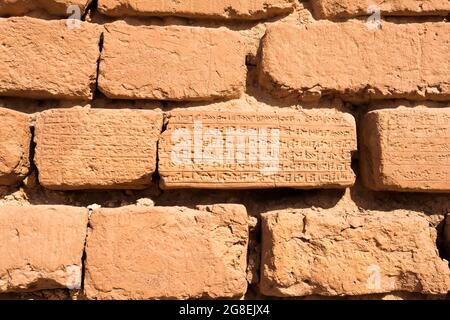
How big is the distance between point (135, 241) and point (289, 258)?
23.4 inches

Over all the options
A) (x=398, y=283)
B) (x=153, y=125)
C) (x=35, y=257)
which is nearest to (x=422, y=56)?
(x=398, y=283)

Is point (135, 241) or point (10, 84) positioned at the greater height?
point (10, 84)

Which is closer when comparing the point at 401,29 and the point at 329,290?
the point at 329,290

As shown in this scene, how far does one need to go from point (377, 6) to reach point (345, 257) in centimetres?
105

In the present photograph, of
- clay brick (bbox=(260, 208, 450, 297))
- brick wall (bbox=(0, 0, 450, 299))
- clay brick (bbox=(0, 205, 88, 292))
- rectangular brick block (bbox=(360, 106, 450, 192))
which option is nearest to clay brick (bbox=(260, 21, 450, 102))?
brick wall (bbox=(0, 0, 450, 299))

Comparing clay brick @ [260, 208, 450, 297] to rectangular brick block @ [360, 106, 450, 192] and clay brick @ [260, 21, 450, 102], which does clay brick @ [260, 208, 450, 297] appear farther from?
clay brick @ [260, 21, 450, 102]

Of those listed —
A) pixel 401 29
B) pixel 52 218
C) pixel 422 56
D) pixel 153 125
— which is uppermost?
pixel 401 29

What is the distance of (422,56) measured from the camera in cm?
182

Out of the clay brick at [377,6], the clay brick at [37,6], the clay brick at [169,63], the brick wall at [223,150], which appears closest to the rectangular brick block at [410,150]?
the brick wall at [223,150]

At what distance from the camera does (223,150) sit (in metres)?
1.72

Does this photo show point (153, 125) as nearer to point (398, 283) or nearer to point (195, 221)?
point (195, 221)

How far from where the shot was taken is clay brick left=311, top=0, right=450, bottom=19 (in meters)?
1.85

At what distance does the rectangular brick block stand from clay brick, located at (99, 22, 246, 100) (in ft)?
2.01

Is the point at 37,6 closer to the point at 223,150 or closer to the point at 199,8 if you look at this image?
the point at 199,8
